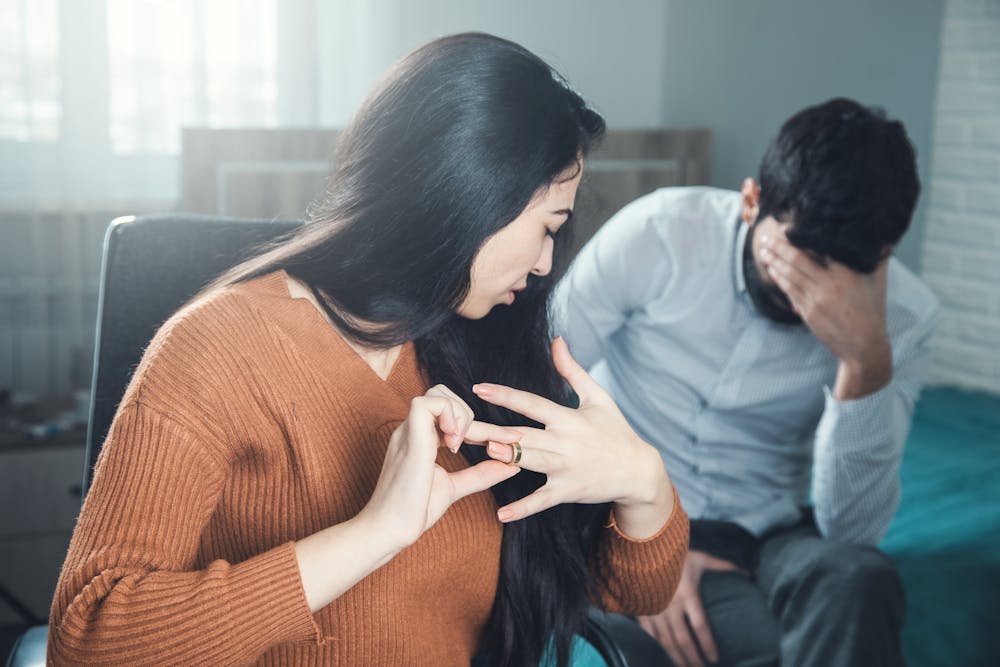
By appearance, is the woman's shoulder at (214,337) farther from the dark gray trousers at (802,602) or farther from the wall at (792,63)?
the wall at (792,63)

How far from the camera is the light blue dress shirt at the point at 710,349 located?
5.13ft

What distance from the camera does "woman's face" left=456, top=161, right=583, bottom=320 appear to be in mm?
950

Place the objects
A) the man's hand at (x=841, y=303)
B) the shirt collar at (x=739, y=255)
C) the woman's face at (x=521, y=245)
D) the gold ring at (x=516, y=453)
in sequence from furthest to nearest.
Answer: the shirt collar at (x=739, y=255)
the man's hand at (x=841, y=303)
the woman's face at (x=521, y=245)
the gold ring at (x=516, y=453)

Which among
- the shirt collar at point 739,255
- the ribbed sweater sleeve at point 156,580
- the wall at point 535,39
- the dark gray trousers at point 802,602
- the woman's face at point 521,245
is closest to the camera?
the ribbed sweater sleeve at point 156,580

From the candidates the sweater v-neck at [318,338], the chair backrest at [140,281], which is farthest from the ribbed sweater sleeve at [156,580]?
the chair backrest at [140,281]

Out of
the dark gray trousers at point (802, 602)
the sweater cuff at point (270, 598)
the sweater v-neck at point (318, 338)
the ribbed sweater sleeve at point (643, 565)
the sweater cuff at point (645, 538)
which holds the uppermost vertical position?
the sweater v-neck at point (318, 338)

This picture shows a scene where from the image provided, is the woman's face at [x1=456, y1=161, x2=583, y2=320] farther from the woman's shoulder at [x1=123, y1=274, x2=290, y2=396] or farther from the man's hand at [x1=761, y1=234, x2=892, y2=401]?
the man's hand at [x1=761, y1=234, x2=892, y2=401]

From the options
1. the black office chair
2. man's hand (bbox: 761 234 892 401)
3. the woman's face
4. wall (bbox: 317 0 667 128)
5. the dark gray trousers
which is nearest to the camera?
the woman's face

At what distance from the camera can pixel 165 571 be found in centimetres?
76

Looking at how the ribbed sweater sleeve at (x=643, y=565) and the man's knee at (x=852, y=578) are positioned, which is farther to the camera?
the man's knee at (x=852, y=578)

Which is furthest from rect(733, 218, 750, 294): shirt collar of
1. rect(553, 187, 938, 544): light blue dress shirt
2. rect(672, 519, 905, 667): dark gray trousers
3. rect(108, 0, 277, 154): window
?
rect(108, 0, 277, 154): window

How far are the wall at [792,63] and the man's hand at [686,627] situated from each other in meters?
1.68

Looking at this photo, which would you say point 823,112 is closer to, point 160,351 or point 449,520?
point 449,520

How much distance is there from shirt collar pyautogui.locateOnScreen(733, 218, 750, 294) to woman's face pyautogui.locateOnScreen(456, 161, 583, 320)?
61 cm
